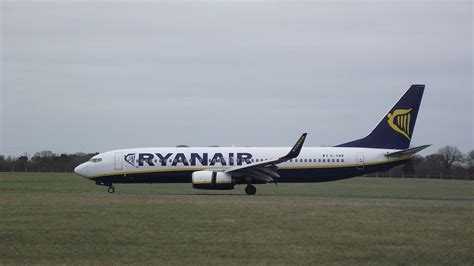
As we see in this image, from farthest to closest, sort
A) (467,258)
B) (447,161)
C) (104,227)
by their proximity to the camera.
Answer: (447,161) → (104,227) → (467,258)

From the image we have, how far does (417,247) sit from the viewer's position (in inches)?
704

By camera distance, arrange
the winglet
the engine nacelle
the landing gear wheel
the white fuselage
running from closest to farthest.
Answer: the winglet < the engine nacelle < the landing gear wheel < the white fuselage

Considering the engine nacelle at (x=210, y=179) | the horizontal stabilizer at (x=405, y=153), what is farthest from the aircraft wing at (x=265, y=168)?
the horizontal stabilizer at (x=405, y=153)

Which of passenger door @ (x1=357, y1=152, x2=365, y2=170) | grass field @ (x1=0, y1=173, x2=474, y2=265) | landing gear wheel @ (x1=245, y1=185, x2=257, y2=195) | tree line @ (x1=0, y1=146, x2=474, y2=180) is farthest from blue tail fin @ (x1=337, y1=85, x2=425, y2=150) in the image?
tree line @ (x1=0, y1=146, x2=474, y2=180)

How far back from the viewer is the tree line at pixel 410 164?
79.5 meters

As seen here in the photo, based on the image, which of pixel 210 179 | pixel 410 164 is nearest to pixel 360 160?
pixel 210 179

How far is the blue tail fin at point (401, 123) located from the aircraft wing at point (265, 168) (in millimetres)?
4950

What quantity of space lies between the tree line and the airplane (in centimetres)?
3669

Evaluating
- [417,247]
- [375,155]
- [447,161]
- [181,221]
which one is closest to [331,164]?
[375,155]

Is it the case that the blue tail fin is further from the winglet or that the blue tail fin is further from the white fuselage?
the winglet

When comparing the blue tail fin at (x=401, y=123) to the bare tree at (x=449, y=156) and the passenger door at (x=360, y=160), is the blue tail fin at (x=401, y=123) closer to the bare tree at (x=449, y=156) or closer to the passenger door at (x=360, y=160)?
the passenger door at (x=360, y=160)

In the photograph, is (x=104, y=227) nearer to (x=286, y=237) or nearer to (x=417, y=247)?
(x=286, y=237)

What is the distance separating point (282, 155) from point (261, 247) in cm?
2210

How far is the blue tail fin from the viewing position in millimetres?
39031
